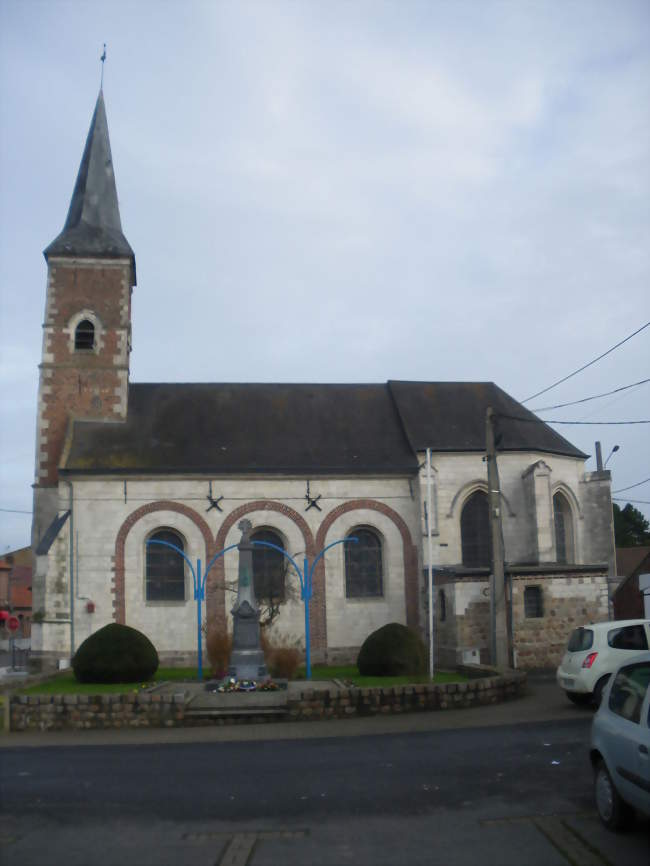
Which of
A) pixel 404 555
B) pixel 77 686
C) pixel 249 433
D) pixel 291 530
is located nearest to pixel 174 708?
pixel 77 686

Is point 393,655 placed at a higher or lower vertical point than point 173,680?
higher

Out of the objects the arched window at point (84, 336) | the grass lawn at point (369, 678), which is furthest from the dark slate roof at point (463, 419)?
the arched window at point (84, 336)

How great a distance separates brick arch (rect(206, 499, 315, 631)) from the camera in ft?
83.6

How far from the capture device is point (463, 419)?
2888 cm

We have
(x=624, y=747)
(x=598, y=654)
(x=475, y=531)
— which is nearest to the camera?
(x=624, y=747)

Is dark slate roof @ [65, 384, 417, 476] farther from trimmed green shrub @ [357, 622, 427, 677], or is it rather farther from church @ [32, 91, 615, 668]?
trimmed green shrub @ [357, 622, 427, 677]

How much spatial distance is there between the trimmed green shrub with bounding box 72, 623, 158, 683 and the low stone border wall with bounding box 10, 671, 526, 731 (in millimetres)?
4211

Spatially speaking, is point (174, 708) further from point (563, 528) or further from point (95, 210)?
point (95, 210)

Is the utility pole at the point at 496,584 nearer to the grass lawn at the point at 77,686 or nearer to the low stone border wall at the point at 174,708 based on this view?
the low stone border wall at the point at 174,708

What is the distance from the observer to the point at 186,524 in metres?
26.0

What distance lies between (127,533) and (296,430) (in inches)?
263

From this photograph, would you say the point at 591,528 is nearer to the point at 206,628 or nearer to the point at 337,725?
the point at 206,628

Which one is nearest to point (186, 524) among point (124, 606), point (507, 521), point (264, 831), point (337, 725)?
point (124, 606)

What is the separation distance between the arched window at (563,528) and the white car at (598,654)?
13035mm
